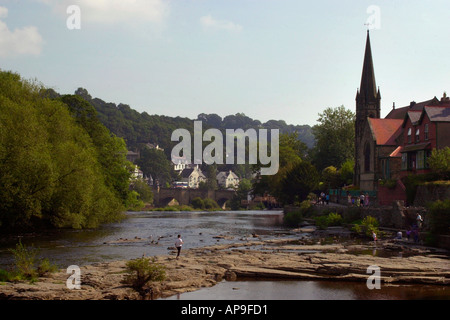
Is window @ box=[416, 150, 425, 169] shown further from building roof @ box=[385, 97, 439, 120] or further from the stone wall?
building roof @ box=[385, 97, 439, 120]

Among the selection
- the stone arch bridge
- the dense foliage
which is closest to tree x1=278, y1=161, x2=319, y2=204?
the dense foliage

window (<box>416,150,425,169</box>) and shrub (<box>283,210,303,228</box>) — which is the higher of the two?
window (<box>416,150,425,169</box>)

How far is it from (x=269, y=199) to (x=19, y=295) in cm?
11217

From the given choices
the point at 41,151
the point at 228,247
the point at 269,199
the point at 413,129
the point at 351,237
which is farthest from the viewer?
the point at 269,199

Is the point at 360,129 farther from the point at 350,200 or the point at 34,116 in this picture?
the point at 34,116

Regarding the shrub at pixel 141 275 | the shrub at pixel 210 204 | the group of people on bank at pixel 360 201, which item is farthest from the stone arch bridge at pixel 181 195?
the shrub at pixel 141 275

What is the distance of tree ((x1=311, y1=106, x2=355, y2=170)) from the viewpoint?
106m

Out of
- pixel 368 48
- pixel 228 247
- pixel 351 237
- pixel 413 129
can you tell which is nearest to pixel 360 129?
pixel 368 48

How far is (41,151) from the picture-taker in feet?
135

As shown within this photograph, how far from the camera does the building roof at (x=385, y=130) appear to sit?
213 ft

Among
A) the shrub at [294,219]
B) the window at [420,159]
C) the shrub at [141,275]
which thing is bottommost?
the shrub at [294,219]

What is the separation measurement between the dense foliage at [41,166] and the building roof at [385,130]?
3469cm

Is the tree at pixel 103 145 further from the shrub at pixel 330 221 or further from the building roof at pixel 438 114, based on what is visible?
the building roof at pixel 438 114

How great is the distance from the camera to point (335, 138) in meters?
109
